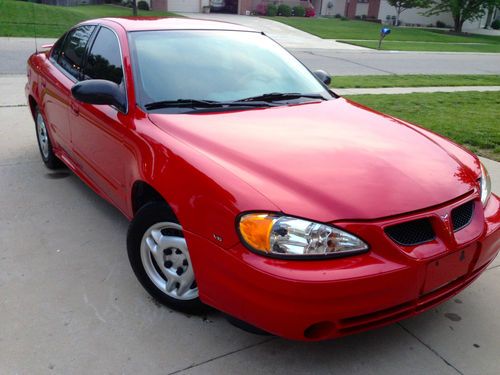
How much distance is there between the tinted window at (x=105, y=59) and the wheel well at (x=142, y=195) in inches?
31.9

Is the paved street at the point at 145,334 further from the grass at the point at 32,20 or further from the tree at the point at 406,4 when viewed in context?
the tree at the point at 406,4

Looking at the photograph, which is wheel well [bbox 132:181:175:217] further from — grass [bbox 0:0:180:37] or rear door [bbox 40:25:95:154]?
grass [bbox 0:0:180:37]

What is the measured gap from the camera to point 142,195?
305 centimetres

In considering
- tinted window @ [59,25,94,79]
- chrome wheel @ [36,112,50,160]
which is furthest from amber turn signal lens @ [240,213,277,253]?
chrome wheel @ [36,112,50,160]

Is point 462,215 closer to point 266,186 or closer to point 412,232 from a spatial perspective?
point 412,232

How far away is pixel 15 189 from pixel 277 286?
3.37 meters

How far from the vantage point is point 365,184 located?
7.83 ft

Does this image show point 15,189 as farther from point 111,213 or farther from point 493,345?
point 493,345

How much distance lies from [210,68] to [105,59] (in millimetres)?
846

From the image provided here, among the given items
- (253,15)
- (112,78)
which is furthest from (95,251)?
(253,15)

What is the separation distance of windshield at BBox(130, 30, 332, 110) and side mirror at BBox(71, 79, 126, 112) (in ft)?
0.45

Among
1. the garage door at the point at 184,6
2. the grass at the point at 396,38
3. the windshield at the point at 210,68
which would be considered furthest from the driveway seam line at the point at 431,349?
the garage door at the point at 184,6

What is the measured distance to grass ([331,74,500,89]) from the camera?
11.1 m

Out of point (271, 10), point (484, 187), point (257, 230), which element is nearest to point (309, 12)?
point (271, 10)
